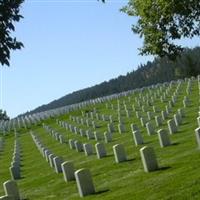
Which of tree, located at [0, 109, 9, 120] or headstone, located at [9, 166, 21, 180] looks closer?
headstone, located at [9, 166, 21, 180]

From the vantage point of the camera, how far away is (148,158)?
16516mm

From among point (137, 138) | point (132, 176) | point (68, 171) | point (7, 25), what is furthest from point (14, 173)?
point (7, 25)

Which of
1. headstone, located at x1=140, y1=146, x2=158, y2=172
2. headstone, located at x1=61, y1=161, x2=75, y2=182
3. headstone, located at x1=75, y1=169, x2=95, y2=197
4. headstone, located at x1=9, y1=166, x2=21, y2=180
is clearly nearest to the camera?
headstone, located at x1=75, y1=169, x2=95, y2=197

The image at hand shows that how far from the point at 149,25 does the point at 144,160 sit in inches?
459

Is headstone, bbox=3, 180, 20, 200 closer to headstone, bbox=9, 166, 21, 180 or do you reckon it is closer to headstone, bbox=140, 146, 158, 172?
headstone, bbox=140, 146, 158, 172

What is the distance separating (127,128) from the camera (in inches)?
1409

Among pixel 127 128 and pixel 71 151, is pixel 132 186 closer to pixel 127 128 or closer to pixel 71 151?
pixel 71 151

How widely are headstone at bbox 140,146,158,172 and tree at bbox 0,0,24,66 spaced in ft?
25.2

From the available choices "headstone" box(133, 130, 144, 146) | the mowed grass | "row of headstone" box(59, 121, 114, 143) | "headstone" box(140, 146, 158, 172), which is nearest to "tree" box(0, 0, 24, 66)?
the mowed grass

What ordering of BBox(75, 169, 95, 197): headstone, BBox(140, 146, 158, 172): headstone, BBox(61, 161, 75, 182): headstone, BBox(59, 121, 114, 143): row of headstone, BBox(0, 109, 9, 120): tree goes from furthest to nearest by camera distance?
BBox(0, 109, 9, 120): tree < BBox(59, 121, 114, 143): row of headstone < BBox(61, 161, 75, 182): headstone < BBox(140, 146, 158, 172): headstone < BBox(75, 169, 95, 197): headstone

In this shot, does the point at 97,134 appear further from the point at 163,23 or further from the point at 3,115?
the point at 3,115

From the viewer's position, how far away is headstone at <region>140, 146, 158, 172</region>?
1644cm

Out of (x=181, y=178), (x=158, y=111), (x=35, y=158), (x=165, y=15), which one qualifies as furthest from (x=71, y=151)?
(x=181, y=178)

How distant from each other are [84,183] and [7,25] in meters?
7.29
